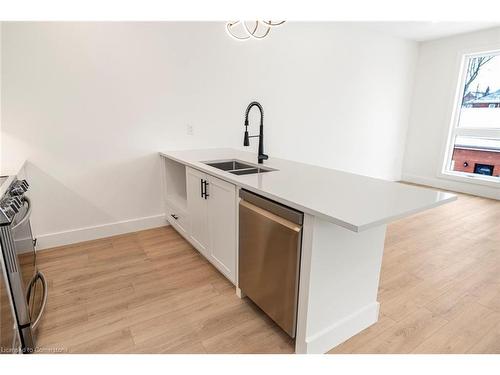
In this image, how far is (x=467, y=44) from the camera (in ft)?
14.9

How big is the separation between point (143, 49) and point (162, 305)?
7.48 ft

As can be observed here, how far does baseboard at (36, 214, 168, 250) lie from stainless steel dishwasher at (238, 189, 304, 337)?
165cm

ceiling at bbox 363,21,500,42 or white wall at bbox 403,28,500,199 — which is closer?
ceiling at bbox 363,21,500,42

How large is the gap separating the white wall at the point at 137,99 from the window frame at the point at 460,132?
1845mm

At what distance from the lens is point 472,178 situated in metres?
4.70

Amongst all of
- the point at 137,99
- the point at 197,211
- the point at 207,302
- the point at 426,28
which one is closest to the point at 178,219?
the point at 197,211

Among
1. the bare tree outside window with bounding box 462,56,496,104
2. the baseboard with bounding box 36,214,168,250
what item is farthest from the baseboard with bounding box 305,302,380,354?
the bare tree outside window with bounding box 462,56,496,104

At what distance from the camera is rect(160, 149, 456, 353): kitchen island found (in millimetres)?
1272

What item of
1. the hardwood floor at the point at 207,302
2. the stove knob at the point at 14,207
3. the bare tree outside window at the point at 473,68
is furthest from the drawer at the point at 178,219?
the bare tree outside window at the point at 473,68

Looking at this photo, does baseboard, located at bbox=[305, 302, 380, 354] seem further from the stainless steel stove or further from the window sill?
the window sill

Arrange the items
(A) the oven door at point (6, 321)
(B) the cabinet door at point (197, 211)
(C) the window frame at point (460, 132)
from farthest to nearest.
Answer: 1. (C) the window frame at point (460, 132)
2. (B) the cabinet door at point (197, 211)
3. (A) the oven door at point (6, 321)

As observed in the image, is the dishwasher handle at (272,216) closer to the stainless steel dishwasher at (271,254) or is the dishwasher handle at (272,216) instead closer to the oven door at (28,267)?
the stainless steel dishwasher at (271,254)

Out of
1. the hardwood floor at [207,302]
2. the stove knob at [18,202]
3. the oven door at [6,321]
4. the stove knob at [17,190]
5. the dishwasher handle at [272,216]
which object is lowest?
the hardwood floor at [207,302]

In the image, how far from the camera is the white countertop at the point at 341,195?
1.18 meters
